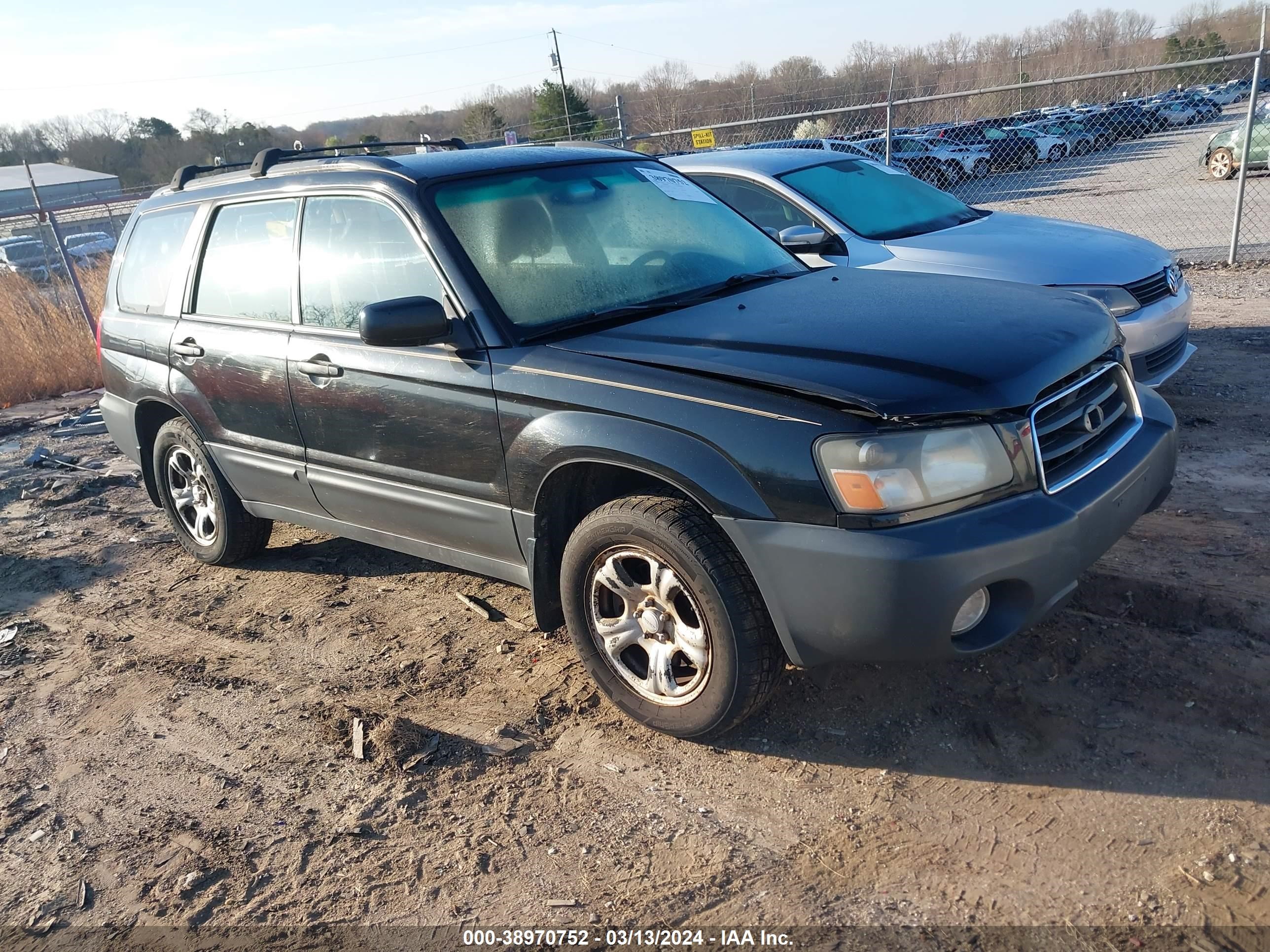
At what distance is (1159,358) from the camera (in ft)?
19.1

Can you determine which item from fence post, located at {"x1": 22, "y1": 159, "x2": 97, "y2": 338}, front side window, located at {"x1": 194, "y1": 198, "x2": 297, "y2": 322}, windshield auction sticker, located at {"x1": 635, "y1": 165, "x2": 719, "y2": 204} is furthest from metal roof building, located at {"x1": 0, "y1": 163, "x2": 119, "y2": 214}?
windshield auction sticker, located at {"x1": 635, "y1": 165, "x2": 719, "y2": 204}

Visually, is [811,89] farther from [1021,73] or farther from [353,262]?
[353,262]

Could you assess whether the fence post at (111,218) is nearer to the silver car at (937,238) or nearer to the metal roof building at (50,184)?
the silver car at (937,238)

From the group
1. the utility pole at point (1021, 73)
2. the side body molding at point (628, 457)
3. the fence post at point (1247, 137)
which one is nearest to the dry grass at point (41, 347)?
the side body molding at point (628, 457)

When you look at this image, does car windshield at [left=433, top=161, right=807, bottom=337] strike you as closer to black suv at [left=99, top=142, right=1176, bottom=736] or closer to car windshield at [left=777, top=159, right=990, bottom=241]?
black suv at [left=99, top=142, right=1176, bottom=736]

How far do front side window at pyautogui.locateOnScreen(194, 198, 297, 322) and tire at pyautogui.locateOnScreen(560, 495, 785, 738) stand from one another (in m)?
1.87

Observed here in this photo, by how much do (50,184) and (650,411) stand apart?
47.8 meters

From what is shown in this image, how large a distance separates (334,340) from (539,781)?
1.92 m

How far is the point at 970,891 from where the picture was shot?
2.52 m

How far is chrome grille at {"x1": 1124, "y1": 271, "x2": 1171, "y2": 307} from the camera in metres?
5.80

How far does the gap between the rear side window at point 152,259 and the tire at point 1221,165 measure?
806 inches

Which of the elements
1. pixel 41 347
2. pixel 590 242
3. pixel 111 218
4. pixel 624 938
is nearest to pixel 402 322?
pixel 590 242

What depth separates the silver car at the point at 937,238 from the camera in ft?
18.9

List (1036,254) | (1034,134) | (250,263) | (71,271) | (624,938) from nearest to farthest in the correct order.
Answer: (624,938) < (250,263) < (1036,254) < (71,271) < (1034,134)
